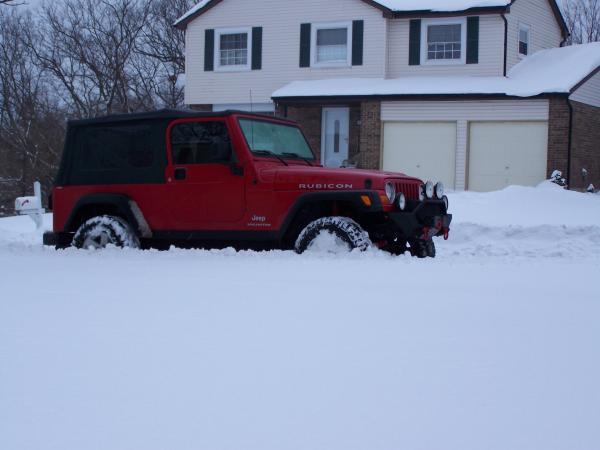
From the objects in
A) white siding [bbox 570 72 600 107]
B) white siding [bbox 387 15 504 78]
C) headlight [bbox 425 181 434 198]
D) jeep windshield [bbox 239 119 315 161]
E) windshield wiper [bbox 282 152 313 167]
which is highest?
white siding [bbox 387 15 504 78]

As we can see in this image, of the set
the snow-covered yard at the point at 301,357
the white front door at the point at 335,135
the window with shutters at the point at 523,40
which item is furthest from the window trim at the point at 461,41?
the snow-covered yard at the point at 301,357

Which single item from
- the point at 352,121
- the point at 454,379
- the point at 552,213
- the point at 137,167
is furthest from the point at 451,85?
the point at 454,379

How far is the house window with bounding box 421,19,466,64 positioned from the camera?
24.8m

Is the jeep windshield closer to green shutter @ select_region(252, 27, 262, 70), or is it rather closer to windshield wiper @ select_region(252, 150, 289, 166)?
A: windshield wiper @ select_region(252, 150, 289, 166)

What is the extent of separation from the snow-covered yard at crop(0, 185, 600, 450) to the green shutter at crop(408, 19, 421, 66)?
17.7 meters

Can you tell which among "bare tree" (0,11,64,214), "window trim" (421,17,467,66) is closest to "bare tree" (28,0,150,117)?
"bare tree" (0,11,64,214)

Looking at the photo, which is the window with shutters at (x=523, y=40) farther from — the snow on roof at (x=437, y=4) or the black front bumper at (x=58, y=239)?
the black front bumper at (x=58, y=239)

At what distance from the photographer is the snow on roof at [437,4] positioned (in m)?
24.0

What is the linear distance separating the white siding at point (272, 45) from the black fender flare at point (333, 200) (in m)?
16.7

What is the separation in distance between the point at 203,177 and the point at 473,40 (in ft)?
54.1

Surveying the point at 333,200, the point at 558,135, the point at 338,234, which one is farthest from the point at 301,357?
the point at 558,135

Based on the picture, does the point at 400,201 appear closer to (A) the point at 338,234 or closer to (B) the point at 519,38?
(A) the point at 338,234

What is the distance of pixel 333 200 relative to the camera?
9.24 metres

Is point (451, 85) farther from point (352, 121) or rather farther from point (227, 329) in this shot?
point (227, 329)
